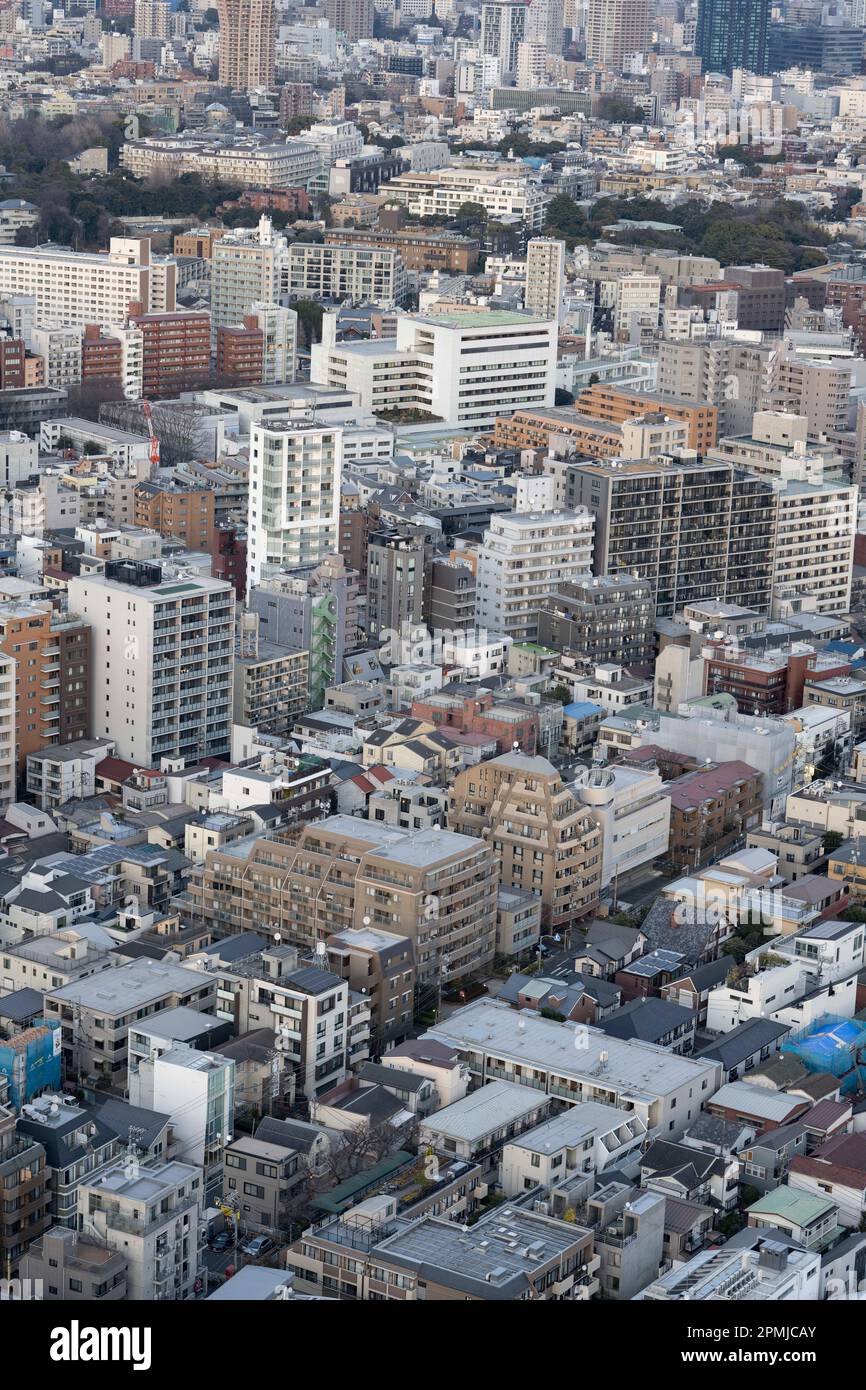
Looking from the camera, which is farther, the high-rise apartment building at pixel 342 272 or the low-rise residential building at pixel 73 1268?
the high-rise apartment building at pixel 342 272

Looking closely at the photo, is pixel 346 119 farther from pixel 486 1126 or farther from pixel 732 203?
pixel 486 1126

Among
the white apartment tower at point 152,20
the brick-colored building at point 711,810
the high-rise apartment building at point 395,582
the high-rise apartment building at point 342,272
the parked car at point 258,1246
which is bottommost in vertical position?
the parked car at point 258,1246

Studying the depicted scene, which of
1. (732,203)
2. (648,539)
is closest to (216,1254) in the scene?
(648,539)

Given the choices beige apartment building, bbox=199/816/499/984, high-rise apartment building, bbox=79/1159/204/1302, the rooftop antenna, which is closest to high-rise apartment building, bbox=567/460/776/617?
beige apartment building, bbox=199/816/499/984

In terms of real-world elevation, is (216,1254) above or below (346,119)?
below

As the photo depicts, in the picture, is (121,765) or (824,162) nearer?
(121,765)

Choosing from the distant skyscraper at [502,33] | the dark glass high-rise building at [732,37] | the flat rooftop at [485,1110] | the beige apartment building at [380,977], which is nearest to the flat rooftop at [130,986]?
the beige apartment building at [380,977]

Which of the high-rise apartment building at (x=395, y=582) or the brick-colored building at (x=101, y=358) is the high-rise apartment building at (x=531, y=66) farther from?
the high-rise apartment building at (x=395, y=582)
